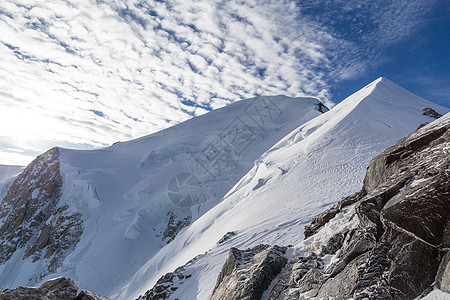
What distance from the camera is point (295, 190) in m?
14.7

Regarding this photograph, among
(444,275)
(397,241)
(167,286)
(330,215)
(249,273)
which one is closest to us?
(444,275)

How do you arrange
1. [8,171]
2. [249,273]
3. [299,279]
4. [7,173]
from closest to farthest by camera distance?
[299,279], [249,273], [7,173], [8,171]

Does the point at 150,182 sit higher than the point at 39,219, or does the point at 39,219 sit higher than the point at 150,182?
the point at 150,182

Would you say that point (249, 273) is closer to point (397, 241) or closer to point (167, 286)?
point (397, 241)

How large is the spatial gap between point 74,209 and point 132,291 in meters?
22.9

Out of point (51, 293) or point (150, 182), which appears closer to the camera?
→ point (51, 293)

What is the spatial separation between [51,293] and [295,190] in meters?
12.2

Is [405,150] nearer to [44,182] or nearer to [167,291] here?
[167,291]

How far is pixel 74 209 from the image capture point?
35.6 meters
